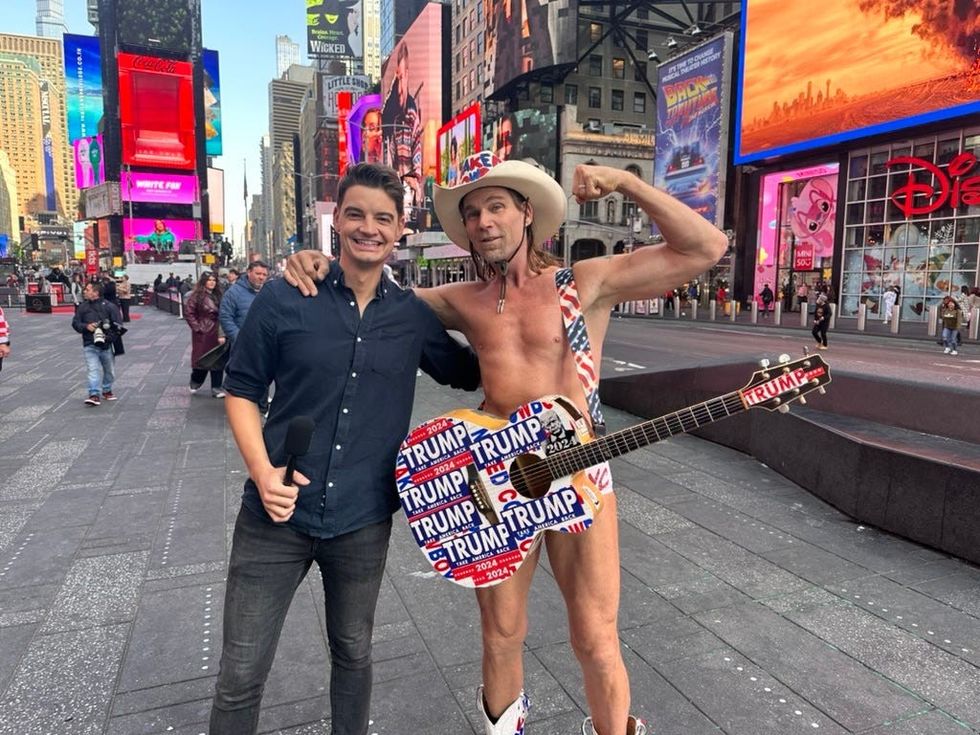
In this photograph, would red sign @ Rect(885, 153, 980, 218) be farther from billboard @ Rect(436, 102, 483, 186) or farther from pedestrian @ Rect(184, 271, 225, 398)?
billboard @ Rect(436, 102, 483, 186)

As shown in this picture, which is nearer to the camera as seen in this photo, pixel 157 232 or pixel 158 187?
pixel 158 187

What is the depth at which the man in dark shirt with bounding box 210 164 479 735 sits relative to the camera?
84.6 inches

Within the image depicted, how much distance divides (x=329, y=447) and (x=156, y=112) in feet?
324

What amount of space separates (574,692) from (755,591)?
5.29 ft

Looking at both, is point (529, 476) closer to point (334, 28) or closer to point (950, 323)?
point (950, 323)

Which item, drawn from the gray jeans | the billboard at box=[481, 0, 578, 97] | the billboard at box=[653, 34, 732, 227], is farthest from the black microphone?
the billboard at box=[481, 0, 578, 97]

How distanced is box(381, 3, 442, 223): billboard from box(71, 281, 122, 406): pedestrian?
57.1 meters

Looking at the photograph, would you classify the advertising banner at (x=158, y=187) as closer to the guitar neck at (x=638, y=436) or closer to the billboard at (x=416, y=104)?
the billboard at (x=416, y=104)

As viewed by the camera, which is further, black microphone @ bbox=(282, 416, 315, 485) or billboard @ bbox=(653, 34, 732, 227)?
billboard @ bbox=(653, 34, 732, 227)

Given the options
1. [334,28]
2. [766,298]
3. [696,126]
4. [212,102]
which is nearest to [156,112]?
[212,102]

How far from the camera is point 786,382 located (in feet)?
6.92

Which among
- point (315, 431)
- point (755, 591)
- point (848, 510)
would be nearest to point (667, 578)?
point (755, 591)

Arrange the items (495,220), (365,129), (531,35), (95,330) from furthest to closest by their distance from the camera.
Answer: (365,129) → (531,35) → (95,330) → (495,220)

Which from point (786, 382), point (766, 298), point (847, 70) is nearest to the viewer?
point (786, 382)
